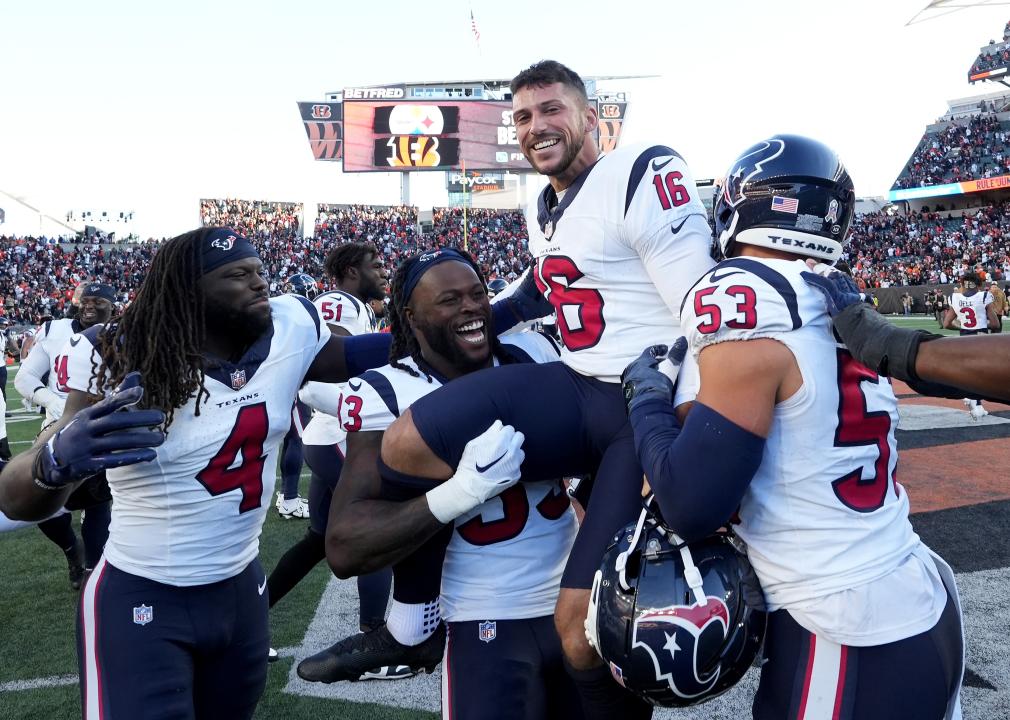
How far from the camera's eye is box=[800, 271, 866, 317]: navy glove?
1.67 metres

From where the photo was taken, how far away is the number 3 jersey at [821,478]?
1676 mm

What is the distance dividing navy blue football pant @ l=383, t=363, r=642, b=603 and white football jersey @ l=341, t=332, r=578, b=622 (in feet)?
0.37

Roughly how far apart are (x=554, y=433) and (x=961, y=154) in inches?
2010

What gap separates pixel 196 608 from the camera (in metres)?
2.32

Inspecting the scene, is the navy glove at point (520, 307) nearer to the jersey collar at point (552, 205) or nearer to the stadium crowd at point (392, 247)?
the jersey collar at point (552, 205)

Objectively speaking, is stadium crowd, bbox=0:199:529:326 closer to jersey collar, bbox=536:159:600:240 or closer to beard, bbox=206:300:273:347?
jersey collar, bbox=536:159:600:240

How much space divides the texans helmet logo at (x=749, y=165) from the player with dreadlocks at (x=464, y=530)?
0.84 m

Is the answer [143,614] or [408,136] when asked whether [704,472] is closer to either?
[143,614]

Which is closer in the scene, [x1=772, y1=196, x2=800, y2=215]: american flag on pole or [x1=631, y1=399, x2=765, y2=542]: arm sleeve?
[x1=631, y1=399, x2=765, y2=542]: arm sleeve

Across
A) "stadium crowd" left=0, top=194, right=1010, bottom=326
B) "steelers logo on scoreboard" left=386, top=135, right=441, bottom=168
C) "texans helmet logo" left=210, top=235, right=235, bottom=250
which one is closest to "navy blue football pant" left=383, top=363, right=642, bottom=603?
"texans helmet logo" left=210, top=235, right=235, bottom=250

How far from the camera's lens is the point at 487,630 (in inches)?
87.7

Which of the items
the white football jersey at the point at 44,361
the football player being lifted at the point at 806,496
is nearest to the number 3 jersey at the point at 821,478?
the football player being lifted at the point at 806,496

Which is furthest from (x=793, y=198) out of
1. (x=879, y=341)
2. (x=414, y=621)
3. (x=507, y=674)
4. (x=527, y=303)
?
(x=414, y=621)

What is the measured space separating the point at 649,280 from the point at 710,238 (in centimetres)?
22
